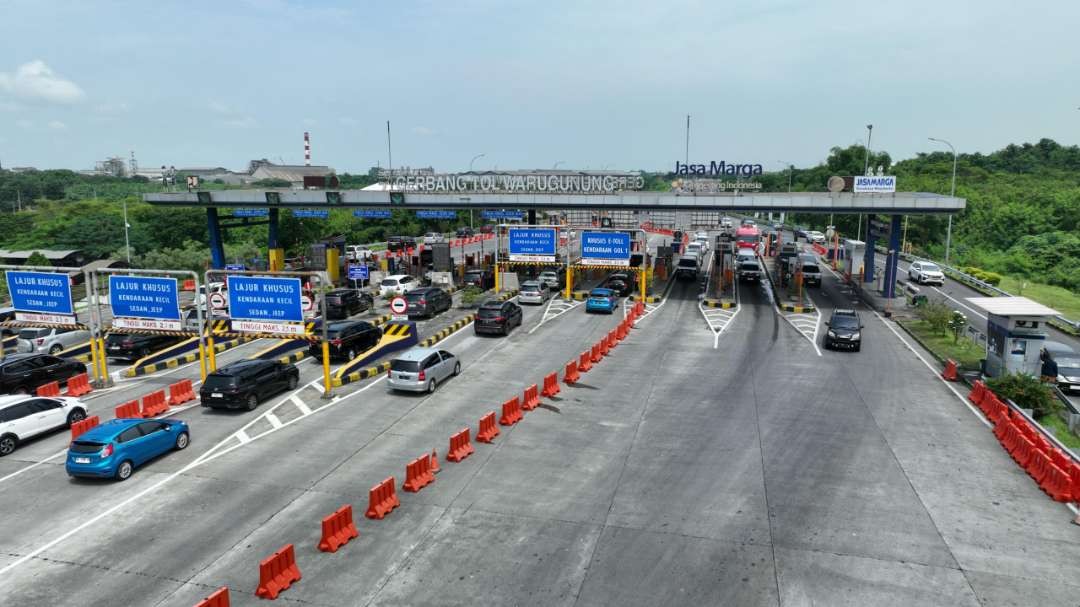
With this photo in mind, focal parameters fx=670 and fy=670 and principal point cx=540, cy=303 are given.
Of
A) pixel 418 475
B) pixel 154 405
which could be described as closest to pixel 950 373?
pixel 418 475

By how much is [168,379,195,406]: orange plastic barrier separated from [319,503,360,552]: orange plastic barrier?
14.1 meters

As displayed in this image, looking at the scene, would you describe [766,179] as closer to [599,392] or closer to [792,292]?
[792,292]

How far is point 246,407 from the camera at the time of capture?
2405cm

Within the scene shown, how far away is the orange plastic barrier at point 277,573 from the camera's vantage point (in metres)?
12.2

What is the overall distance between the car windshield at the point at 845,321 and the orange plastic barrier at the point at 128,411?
31.4 metres

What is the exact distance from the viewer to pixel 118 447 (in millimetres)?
17844

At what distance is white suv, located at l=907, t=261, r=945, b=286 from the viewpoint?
57.0 m

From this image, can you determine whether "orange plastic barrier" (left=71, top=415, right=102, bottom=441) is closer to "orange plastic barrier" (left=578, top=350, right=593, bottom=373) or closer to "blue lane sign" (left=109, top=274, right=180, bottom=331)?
"blue lane sign" (left=109, top=274, right=180, bottom=331)

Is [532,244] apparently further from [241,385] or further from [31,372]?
[31,372]

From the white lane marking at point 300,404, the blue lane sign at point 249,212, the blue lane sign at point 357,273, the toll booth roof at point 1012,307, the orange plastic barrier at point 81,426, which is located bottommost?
the white lane marking at point 300,404

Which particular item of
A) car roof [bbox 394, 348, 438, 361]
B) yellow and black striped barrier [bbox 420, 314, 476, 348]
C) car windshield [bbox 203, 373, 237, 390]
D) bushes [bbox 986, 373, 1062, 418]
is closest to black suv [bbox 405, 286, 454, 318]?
yellow and black striped barrier [bbox 420, 314, 476, 348]

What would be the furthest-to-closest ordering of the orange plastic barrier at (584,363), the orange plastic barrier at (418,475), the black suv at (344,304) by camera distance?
the black suv at (344,304), the orange plastic barrier at (584,363), the orange plastic barrier at (418,475)

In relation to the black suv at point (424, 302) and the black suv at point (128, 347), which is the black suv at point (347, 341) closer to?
the black suv at point (128, 347)

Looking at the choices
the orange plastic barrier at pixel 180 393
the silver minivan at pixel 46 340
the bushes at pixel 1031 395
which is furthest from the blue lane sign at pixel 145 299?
the bushes at pixel 1031 395
